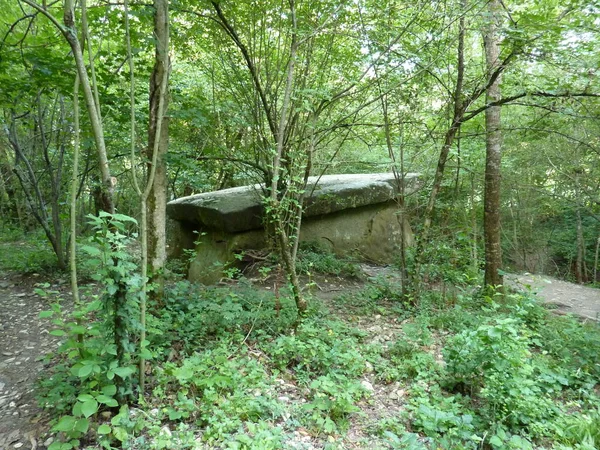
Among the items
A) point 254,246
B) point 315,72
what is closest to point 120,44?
point 315,72

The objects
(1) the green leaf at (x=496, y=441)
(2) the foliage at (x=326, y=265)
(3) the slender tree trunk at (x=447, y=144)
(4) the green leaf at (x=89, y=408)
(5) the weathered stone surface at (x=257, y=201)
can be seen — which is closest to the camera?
(4) the green leaf at (x=89, y=408)

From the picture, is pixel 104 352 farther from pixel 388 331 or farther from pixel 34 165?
pixel 34 165

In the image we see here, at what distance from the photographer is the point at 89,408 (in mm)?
1994

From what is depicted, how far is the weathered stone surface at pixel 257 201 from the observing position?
6.36 m

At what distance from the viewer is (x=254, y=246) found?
6598 millimetres

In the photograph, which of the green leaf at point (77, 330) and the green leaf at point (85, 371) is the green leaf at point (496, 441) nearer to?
the green leaf at point (85, 371)

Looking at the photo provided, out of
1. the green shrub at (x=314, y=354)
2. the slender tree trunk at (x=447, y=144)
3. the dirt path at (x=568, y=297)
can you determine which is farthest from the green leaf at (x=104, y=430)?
the dirt path at (x=568, y=297)

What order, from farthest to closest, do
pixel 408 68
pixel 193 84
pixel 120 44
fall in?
pixel 193 84 < pixel 120 44 < pixel 408 68

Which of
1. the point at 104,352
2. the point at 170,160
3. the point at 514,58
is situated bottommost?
the point at 104,352

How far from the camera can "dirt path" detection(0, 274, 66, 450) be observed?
234cm

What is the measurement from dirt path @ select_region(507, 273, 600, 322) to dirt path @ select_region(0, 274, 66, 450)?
5.30m

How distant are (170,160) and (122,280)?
271 cm

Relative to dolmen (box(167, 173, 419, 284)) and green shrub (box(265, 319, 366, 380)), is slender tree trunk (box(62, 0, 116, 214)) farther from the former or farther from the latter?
dolmen (box(167, 173, 419, 284))

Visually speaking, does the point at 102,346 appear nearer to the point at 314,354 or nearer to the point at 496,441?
the point at 314,354
